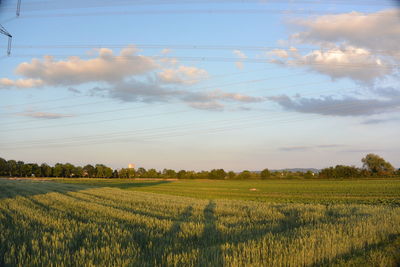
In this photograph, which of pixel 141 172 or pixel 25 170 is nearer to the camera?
pixel 25 170

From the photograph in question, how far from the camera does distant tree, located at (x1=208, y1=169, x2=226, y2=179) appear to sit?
154m

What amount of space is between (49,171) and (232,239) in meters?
179

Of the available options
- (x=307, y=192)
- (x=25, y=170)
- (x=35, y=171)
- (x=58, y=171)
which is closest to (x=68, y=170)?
(x=58, y=171)

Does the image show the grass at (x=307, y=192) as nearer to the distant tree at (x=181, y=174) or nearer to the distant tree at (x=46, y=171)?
the distant tree at (x=181, y=174)

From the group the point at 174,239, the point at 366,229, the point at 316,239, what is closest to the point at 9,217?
the point at 174,239

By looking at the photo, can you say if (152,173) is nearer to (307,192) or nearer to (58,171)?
(58,171)

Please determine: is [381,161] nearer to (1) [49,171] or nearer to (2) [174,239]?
(2) [174,239]

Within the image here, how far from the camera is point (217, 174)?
15512 centimetres

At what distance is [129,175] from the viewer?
555ft

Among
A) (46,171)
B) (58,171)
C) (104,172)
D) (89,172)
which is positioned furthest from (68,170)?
(104,172)

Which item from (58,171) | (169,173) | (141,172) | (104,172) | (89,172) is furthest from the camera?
(141,172)

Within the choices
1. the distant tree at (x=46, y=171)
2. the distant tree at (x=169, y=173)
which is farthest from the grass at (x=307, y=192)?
the distant tree at (x=46, y=171)

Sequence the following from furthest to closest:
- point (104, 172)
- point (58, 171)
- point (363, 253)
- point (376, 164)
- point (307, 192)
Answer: point (104, 172), point (58, 171), point (376, 164), point (307, 192), point (363, 253)

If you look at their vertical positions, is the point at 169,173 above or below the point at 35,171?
below
